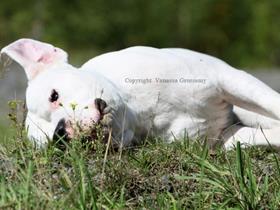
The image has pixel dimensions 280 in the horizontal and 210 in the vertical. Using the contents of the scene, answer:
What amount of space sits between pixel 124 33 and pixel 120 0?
104cm

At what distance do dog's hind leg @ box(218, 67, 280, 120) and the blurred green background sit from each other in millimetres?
20935

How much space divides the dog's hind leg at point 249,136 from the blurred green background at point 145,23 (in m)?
20.8

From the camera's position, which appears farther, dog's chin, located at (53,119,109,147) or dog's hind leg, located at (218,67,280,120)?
dog's hind leg, located at (218,67,280,120)

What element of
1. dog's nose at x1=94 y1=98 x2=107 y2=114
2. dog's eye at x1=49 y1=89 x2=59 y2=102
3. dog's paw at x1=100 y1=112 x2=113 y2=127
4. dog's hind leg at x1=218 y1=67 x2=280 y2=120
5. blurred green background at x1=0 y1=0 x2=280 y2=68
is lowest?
dog's paw at x1=100 y1=112 x2=113 y2=127

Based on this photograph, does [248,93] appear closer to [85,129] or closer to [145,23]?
[85,129]

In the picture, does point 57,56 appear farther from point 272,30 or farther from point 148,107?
point 272,30

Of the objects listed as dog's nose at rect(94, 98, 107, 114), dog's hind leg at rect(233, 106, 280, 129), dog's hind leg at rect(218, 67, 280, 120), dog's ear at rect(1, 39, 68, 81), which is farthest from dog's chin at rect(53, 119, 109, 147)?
dog's hind leg at rect(233, 106, 280, 129)

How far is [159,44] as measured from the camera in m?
27.8

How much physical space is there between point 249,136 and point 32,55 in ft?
5.01

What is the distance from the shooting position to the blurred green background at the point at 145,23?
1077 inches

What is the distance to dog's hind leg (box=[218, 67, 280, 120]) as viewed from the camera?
600 centimetres

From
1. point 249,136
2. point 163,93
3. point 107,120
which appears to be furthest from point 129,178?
point 249,136

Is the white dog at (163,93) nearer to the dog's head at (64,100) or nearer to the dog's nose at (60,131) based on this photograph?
the dog's head at (64,100)

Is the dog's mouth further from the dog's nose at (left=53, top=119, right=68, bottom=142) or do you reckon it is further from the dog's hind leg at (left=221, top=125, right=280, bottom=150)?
the dog's hind leg at (left=221, top=125, right=280, bottom=150)
